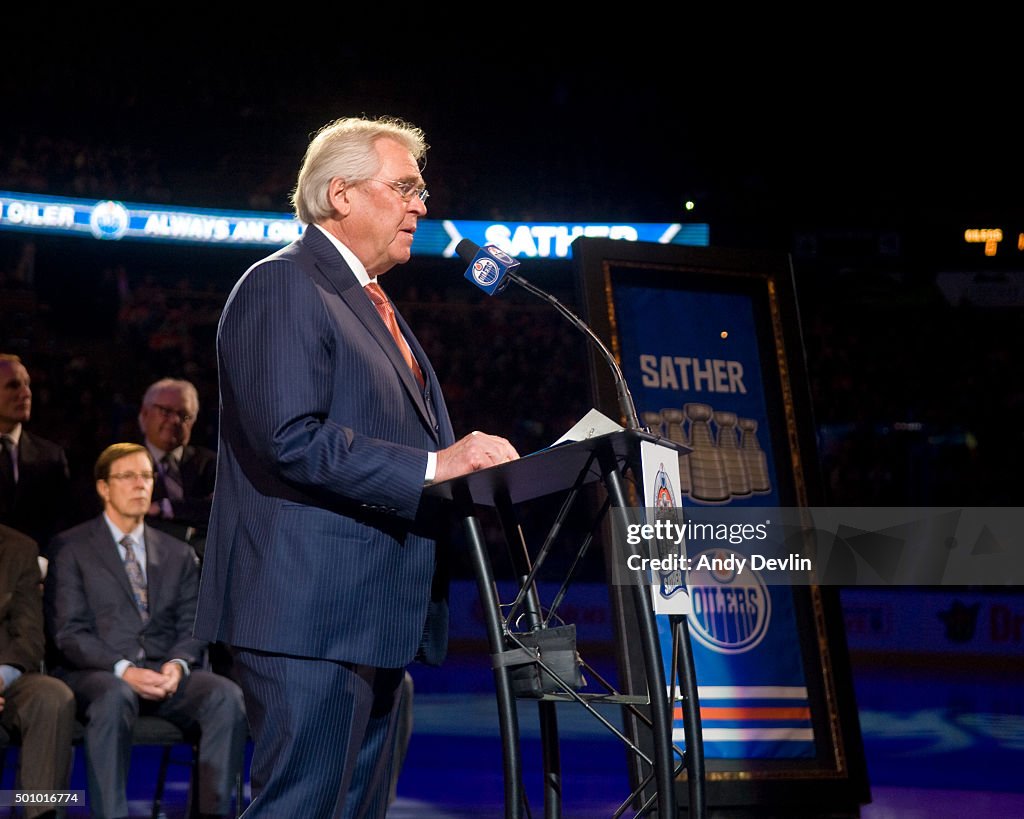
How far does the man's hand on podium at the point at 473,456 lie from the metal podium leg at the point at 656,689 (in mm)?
197

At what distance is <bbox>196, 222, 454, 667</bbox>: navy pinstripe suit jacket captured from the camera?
189 centimetres

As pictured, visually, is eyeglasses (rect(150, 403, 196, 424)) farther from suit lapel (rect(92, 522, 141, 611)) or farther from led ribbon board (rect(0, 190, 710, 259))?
led ribbon board (rect(0, 190, 710, 259))

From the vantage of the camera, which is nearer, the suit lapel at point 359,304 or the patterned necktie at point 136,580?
the suit lapel at point 359,304

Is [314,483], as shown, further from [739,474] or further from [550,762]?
[739,474]

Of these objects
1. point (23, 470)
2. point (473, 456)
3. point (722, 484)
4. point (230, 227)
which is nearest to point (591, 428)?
point (473, 456)

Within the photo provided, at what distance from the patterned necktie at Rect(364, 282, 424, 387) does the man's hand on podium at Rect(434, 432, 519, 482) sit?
1.14 ft

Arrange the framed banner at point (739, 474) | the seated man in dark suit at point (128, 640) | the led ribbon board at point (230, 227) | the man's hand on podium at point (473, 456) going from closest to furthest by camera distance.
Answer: the man's hand on podium at point (473, 456)
the framed banner at point (739, 474)
the seated man in dark suit at point (128, 640)
the led ribbon board at point (230, 227)

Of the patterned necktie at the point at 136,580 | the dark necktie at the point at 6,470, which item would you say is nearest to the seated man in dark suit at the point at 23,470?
the dark necktie at the point at 6,470

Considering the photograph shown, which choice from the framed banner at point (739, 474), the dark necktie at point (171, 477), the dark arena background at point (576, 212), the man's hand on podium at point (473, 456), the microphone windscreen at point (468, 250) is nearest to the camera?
the man's hand on podium at point (473, 456)

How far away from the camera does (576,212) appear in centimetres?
1620

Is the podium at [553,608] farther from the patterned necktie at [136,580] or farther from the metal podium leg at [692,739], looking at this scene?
the patterned necktie at [136,580]

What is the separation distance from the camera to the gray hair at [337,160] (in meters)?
2.21

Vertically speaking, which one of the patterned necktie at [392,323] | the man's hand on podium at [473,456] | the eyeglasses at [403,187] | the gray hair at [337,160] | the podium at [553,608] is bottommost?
the podium at [553,608]

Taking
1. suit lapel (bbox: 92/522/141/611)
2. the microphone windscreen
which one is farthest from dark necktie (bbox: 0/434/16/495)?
the microphone windscreen
